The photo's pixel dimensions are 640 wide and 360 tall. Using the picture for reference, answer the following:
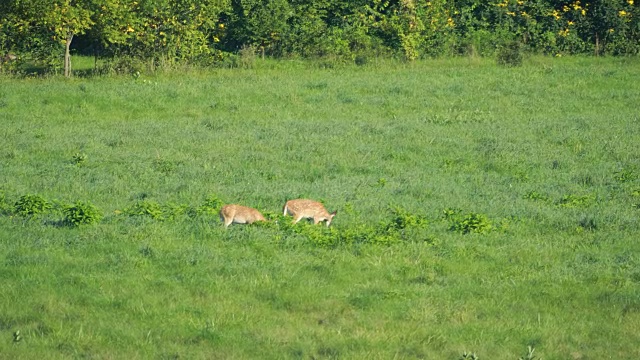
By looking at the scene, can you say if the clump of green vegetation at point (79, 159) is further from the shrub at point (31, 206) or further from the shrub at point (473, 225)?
the shrub at point (473, 225)

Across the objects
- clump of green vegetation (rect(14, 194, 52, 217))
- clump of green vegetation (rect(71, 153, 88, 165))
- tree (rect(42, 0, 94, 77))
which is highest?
tree (rect(42, 0, 94, 77))

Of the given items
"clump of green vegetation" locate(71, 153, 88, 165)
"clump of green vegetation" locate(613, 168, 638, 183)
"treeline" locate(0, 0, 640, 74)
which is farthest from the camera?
"treeline" locate(0, 0, 640, 74)

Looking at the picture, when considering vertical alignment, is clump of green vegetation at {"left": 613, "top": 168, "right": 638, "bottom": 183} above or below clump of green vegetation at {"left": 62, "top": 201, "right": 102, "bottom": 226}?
above

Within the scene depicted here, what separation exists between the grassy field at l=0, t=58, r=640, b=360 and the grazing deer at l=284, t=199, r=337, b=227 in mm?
272

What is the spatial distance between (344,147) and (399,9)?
45.7 ft

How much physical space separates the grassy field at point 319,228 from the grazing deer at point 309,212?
272 mm

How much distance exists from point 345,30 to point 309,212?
1900 centimetres

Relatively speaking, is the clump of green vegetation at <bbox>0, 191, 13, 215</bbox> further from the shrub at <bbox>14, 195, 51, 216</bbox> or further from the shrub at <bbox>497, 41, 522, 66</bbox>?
the shrub at <bbox>497, 41, 522, 66</bbox>

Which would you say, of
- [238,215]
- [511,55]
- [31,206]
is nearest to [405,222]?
[238,215]

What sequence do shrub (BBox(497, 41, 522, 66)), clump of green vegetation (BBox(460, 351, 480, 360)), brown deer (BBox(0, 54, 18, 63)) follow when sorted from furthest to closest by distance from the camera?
shrub (BBox(497, 41, 522, 66)), brown deer (BBox(0, 54, 18, 63)), clump of green vegetation (BBox(460, 351, 480, 360))

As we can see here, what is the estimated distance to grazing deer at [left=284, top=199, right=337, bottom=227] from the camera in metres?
12.5

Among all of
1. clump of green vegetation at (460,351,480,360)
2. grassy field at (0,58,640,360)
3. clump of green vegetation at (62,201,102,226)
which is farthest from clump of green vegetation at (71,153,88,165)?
clump of green vegetation at (460,351,480,360)

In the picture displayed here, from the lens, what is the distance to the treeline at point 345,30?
2762 cm

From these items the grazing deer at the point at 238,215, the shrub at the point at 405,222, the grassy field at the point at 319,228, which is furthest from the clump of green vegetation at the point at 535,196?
the grazing deer at the point at 238,215
